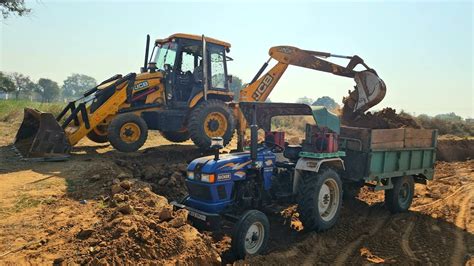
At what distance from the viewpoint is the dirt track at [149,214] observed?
4.36 m

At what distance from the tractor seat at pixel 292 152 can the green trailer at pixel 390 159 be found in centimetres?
124

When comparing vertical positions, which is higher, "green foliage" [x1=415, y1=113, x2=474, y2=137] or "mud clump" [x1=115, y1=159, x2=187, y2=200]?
"green foliage" [x1=415, y1=113, x2=474, y2=137]

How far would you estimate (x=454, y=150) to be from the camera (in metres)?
14.9

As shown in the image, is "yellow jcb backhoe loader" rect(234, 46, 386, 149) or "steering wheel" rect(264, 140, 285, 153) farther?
"yellow jcb backhoe loader" rect(234, 46, 386, 149)

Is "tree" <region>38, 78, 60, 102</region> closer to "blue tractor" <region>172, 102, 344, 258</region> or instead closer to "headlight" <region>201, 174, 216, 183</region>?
"blue tractor" <region>172, 102, 344, 258</region>

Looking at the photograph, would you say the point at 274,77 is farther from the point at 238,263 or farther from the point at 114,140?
the point at 238,263

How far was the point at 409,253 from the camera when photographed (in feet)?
17.4

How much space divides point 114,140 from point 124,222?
516 cm

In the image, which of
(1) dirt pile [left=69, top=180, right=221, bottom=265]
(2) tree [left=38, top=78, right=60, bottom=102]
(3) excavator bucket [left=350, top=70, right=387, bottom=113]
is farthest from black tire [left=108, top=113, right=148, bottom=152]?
(2) tree [left=38, top=78, right=60, bottom=102]

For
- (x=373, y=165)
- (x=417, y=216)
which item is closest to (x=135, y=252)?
(x=373, y=165)

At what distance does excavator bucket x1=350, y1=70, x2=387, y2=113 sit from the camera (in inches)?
358

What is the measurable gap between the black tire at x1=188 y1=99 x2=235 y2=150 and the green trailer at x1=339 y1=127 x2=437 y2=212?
4.16 m

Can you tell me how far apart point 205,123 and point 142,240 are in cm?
608

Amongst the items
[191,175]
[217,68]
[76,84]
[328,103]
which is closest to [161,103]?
[217,68]
